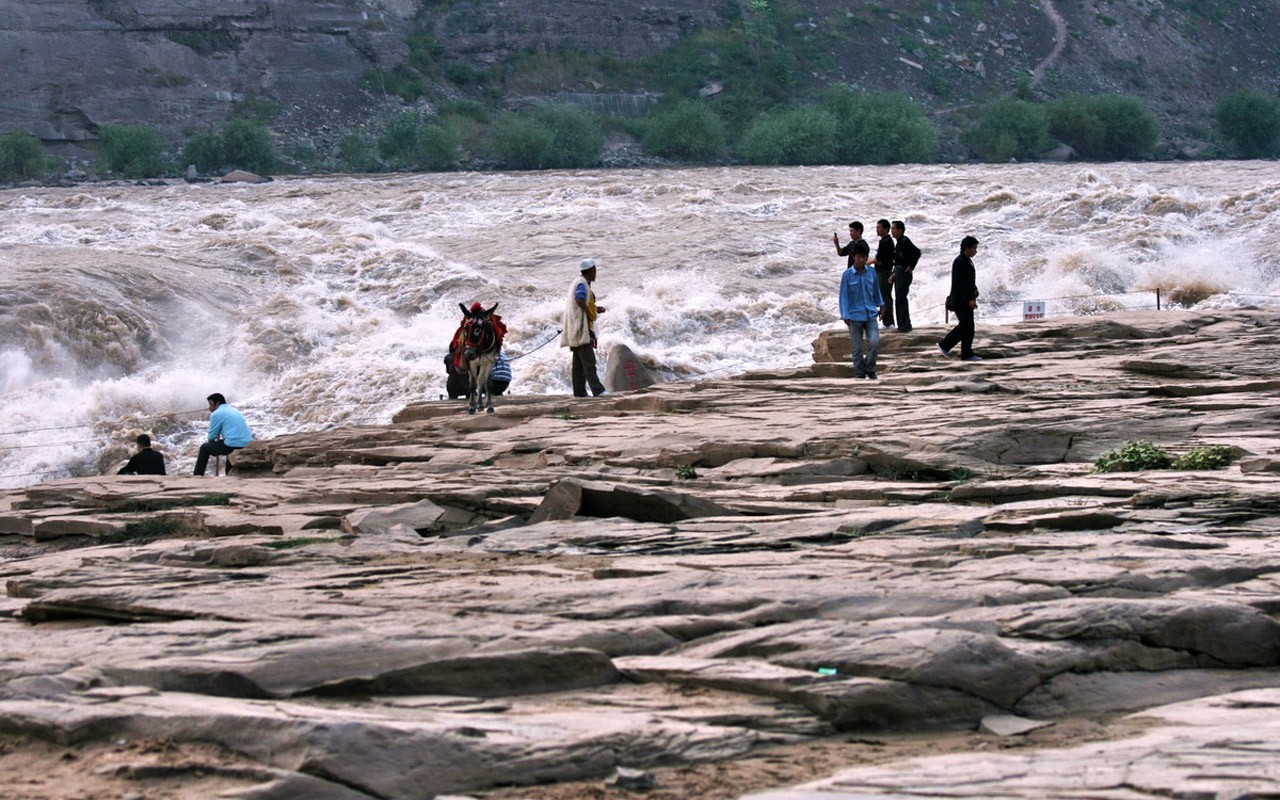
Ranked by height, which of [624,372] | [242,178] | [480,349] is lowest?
[624,372]

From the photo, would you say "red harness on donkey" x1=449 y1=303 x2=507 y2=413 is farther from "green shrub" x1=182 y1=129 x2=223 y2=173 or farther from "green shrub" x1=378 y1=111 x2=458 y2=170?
"green shrub" x1=378 y1=111 x2=458 y2=170

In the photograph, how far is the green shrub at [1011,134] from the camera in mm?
50938

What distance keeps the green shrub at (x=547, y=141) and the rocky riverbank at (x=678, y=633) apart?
40.2 meters

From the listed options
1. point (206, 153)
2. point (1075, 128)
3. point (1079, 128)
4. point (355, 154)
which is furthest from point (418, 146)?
point (1079, 128)

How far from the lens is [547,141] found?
48.3m

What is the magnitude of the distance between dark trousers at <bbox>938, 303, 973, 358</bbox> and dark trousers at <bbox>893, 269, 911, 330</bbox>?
1.17 m

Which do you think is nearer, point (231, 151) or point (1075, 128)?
point (231, 151)

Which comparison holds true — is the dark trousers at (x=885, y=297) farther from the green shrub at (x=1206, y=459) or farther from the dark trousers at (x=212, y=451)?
the green shrub at (x=1206, y=459)

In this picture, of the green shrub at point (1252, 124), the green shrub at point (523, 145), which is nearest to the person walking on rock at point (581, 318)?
the green shrub at point (523, 145)

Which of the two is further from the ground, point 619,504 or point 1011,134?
point 1011,134

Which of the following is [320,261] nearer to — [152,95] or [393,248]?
[393,248]

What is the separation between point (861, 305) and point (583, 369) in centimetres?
247

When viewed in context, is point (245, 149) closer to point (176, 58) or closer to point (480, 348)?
point (176, 58)

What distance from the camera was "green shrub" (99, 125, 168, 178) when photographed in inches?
1815
